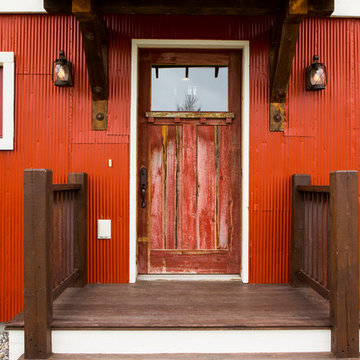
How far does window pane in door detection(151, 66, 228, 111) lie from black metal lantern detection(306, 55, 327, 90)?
2.52ft

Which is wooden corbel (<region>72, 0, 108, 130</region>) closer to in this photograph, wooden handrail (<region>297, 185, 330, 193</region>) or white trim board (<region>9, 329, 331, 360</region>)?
white trim board (<region>9, 329, 331, 360</region>)

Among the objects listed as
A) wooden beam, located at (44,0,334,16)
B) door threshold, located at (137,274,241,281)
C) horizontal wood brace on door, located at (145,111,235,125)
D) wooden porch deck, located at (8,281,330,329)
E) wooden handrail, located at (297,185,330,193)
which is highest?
wooden beam, located at (44,0,334,16)

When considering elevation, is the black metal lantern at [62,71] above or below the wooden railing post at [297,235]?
above

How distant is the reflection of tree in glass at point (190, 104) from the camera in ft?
9.92

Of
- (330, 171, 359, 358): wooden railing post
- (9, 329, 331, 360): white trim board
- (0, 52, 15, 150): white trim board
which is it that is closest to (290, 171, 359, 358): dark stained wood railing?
(330, 171, 359, 358): wooden railing post

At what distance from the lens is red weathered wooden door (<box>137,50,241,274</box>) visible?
3.00 metres

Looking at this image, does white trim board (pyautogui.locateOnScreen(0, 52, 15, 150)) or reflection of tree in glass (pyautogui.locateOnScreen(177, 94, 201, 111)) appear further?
reflection of tree in glass (pyautogui.locateOnScreen(177, 94, 201, 111))

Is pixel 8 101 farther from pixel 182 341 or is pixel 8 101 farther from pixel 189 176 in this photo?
pixel 182 341

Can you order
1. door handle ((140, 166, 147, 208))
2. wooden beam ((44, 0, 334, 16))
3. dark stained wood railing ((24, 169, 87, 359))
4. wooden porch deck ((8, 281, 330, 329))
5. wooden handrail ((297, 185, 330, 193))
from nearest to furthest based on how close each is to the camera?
1. dark stained wood railing ((24, 169, 87, 359))
2. wooden porch deck ((8, 281, 330, 329))
3. wooden handrail ((297, 185, 330, 193))
4. wooden beam ((44, 0, 334, 16))
5. door handle ((140, 166, 147, 208))

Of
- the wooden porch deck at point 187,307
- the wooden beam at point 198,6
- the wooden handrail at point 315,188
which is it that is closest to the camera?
the wooden porch deck at point 187,307

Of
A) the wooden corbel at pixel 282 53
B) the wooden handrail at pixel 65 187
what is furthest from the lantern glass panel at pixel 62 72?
the wooden corbel at pixel 282 53

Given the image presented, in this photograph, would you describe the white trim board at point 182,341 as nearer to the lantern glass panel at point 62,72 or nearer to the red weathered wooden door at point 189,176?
the red weathered wooden door at point 189,176

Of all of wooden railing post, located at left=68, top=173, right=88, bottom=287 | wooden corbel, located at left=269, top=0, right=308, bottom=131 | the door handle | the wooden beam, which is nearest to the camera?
wooden corbel, located at left=269, top=0, right=308, bottom=131

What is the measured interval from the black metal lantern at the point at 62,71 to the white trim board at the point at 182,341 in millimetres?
2045
